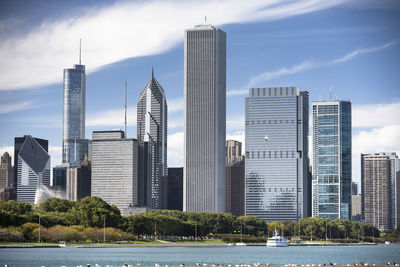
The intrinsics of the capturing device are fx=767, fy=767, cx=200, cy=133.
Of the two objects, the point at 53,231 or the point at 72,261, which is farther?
the point at 53,231

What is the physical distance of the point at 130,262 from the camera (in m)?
137

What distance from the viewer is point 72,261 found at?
13862 cm

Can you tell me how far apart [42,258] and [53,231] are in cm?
5504

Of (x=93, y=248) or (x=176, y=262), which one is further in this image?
(x=93, y=248)

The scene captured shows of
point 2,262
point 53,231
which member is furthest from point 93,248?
point 2,262

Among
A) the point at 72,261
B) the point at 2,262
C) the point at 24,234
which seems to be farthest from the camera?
the point at 24,234

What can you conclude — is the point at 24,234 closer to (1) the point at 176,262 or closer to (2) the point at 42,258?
(2) the point at 42,258

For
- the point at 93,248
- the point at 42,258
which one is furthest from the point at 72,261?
the point at 93,248

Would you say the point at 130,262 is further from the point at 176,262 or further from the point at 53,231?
the point at 53,231

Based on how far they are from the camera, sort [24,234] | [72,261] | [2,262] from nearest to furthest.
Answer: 1. [2,262]
2. [72,261]
3. [24,234]

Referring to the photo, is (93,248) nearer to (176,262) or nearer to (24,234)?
(24,234)

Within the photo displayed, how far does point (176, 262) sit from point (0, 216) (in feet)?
222

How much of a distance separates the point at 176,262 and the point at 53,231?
63350 millimetres

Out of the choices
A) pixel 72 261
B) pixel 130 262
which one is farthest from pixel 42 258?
pixel 130 262
